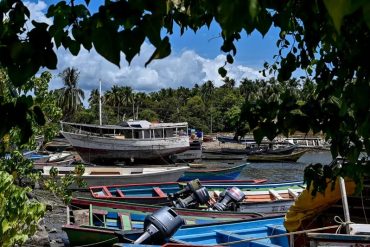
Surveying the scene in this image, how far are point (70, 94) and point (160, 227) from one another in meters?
68.4

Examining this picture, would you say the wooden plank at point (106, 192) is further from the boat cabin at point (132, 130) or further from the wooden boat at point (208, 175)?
the boat cabin at point (132, 130)

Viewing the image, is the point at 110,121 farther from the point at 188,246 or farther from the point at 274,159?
the point at 188,246

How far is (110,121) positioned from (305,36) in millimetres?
79751

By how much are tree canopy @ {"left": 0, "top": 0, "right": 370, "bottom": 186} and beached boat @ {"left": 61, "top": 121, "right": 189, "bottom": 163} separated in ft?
125

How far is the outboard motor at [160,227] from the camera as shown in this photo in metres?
9.20

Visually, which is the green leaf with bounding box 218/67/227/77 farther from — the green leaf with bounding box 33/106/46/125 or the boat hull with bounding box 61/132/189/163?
the boat hull with bounding box 61/132/189/163

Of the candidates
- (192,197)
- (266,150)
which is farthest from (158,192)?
(266,150)

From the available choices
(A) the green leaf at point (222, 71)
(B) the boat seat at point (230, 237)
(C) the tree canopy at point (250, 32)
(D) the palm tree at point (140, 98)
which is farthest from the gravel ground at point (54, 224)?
(D) the palm tree at point (140, 98)

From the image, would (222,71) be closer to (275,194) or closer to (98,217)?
(98,217)

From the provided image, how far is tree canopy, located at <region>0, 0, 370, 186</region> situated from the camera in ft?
3.75

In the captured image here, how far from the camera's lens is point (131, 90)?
9731 cm

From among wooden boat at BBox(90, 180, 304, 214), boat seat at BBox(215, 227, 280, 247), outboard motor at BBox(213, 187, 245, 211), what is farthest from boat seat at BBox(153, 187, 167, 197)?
boat seat at BBox(215, 227, 280, 247)

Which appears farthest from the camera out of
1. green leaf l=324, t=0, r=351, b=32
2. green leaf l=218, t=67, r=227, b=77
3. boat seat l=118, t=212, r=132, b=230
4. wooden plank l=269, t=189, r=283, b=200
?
wooden plank l=269, t=189, r=283, b=200

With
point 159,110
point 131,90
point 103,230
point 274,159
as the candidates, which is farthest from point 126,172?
point 131,90
